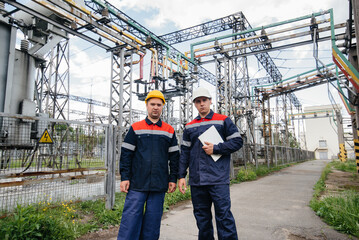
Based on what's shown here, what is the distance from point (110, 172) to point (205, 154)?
100 inches

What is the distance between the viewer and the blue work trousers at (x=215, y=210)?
7.40 feet

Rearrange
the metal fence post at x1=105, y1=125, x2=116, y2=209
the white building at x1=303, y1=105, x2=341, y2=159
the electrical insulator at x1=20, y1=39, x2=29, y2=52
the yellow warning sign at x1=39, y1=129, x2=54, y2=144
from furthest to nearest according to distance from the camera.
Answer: the white building at x1=303, y1=105, x2=341, y2=159 → the electrical insulator at x1=20, y1=39, x2=29, y2=52 → the metal fence post at x1=105, y1=125, x2=116, y2=209 → the yellow warning sign at x1=39, y1=129, x2=54, y2=144

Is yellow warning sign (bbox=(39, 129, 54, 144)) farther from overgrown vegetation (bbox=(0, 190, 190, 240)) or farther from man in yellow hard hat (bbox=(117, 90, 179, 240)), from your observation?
man in yellow hard hat (bbox=(117, 90, 179, 240))

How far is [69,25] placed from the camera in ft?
25.9

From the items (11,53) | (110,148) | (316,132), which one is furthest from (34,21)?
(316,132)

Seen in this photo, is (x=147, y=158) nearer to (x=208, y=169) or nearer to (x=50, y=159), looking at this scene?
(x=208, y=169)

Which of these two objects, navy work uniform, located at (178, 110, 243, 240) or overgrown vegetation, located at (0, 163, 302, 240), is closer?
navy work uniform, located at (178, 110, 243, 240)

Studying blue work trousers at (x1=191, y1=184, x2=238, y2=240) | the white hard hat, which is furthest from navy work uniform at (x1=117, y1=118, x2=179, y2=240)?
the white hard hat

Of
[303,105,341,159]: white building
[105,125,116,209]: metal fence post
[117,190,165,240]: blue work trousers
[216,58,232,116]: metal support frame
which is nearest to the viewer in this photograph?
[117,190,165,240]: blue work trousers

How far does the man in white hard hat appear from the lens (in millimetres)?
2311

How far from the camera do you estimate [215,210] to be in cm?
237

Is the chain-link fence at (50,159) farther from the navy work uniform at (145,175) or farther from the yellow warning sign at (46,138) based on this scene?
the navy work uniform at (145,175)

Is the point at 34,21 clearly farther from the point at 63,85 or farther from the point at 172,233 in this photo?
the point at 63,85

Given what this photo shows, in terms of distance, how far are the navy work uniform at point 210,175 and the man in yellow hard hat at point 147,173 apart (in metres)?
0.24
